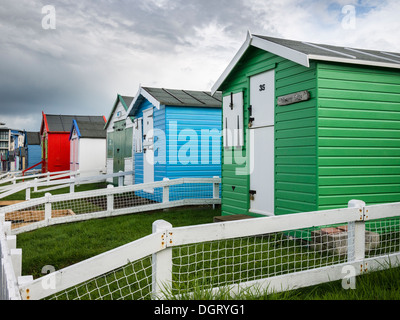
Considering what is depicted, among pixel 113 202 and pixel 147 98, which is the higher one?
pixel 147 98

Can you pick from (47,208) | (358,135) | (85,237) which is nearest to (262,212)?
(358,135)

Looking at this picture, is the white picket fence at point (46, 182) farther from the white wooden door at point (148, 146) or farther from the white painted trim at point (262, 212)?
the white painted trim at point (262, 212)

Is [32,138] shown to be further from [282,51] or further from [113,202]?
[282,51]

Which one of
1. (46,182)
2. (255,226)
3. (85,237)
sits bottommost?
(85,237)

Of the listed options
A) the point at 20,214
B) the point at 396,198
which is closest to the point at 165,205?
the point at 20,214

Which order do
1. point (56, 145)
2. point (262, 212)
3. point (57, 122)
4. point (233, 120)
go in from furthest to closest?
point (57, 122) → point (56, 145) → point (233, 120) → point (262, 212)

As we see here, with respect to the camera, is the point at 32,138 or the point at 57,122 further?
the point at 32,138

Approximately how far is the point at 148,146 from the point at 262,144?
6.16 meters

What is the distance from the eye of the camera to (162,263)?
316 cm

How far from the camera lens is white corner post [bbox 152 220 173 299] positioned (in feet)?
10.3

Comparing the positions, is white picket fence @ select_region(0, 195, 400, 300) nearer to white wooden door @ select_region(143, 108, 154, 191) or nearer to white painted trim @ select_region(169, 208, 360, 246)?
white painted trim @ select_region(169, 208, 360, 246)

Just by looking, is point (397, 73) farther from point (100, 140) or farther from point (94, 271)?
point (100, 140)

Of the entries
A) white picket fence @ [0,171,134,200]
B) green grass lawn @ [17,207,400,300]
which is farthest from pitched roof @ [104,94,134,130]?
green grass lawn @ [17,207,400,300]

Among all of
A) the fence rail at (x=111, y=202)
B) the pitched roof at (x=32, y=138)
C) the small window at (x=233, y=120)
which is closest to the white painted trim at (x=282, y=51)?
the small window at (x=233, y=120)
